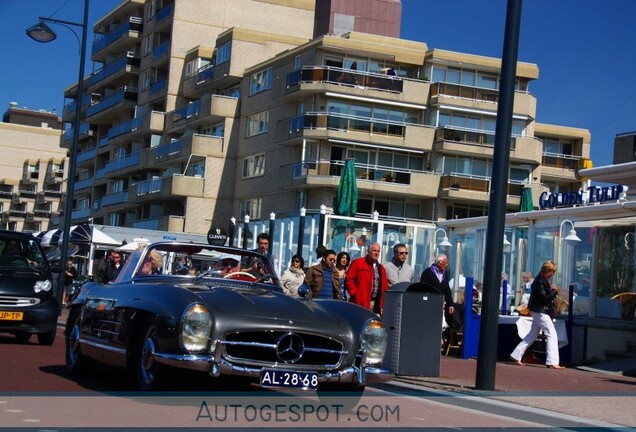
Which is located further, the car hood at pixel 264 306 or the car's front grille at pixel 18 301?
the car's front grille at pixel 18 301

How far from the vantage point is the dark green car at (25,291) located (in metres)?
16.0

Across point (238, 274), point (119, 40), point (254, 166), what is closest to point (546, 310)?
point (238, 274)

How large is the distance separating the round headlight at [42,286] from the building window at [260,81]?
45.0m

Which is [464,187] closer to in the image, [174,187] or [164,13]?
[174,187]

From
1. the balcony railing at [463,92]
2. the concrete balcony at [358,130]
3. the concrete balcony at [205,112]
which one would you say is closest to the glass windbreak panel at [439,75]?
the balcony railing at [463,92]

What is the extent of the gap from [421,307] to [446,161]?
45.0 meters

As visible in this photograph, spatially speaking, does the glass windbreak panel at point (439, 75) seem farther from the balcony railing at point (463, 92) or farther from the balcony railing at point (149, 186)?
the balcony railing at point (149, 186)

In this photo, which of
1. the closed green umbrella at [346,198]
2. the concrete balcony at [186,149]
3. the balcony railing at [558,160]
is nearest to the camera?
the closed green umbrella at [346,198]

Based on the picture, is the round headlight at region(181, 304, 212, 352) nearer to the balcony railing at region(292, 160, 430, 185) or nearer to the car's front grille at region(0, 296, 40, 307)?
the car's front grille at region(0, 296, 40, 307)

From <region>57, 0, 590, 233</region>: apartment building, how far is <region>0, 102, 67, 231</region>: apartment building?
130 feet

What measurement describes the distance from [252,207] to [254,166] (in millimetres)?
A: 2359

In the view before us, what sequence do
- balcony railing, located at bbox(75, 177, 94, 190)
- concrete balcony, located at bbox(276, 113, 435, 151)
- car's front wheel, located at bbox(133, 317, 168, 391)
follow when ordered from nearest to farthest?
car's front wheel, located at bbox(133, 317, 168, 391), concrete balcony, located at bbox(276, 113, 435, 151), balcony railing, located at bbox(75, 177, 94, 190)

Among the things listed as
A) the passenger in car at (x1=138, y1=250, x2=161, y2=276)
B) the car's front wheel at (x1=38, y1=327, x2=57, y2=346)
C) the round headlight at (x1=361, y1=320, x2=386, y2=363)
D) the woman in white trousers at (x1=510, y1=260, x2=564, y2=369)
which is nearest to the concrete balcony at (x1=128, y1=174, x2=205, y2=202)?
the woman in white trousers at (x1=510, y1=260, x2=564, y2=369)

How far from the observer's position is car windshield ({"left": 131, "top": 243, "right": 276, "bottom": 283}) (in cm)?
1061
